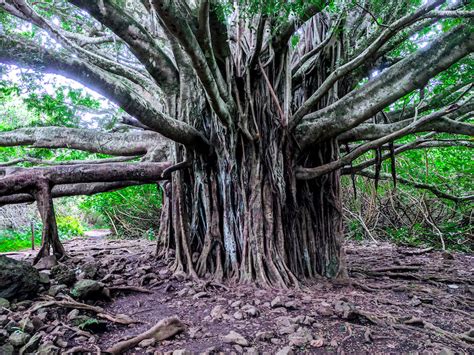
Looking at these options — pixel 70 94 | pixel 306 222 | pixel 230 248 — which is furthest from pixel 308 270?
pixel 70 94

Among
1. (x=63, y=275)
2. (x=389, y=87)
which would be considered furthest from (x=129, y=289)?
(x=389, y=87)

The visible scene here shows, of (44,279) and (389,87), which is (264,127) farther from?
(44,279)

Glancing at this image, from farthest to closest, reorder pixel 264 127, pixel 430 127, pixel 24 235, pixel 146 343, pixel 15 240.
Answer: pixel 24 235, pixel 15 240, pixel 264 127, pixel 430 127, pixel 146 343

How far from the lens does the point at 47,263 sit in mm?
3650

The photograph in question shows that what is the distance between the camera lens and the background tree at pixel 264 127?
3184 millimetres

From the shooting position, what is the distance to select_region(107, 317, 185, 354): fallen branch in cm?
207

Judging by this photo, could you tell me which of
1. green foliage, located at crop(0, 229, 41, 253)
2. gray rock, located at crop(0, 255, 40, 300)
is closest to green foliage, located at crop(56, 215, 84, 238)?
green foliage, located at crop(0, 229, 41, 253)

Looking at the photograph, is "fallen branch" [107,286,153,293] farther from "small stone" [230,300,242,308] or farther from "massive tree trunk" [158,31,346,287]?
"small stone" [230,300,242,308]

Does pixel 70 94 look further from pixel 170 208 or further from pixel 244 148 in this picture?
pixel 244 148

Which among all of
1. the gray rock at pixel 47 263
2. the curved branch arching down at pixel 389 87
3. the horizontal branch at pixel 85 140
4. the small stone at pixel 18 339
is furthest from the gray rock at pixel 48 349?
the horizontal branch at pixel 85 140

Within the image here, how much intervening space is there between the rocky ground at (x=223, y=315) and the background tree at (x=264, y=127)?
0.45m

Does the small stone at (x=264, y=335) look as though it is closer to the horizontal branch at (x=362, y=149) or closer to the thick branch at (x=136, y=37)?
the horizontal branch at (x=362, y=149)

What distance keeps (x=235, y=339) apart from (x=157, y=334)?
536mm

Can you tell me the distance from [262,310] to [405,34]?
11.1 feet
